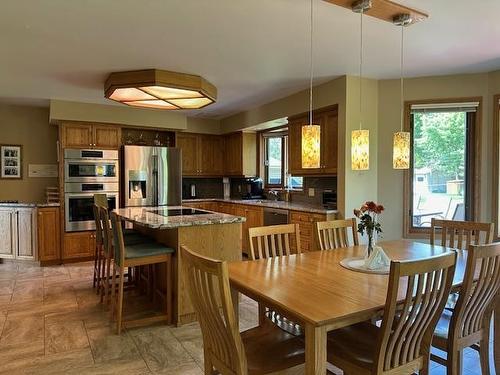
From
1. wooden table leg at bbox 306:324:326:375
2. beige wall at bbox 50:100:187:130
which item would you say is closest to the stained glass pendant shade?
beige wall at bbox 50:100:187:130

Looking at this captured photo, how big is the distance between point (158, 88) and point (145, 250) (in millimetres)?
1857

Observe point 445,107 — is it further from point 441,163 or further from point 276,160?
point 276,160

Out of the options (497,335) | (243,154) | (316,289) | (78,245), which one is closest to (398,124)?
(497,335)

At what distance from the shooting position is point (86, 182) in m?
5.42

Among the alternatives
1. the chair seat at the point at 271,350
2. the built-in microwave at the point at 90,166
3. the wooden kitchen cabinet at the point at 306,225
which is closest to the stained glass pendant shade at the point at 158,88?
the built-in microwave at the point at 90,166

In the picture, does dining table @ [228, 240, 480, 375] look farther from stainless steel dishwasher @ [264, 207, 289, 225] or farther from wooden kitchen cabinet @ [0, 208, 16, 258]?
wooden kitchen cabinet @ [0, 208, 16, 258]

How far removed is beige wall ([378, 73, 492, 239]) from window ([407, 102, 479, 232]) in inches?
4.4

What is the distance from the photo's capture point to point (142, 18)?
2.66m

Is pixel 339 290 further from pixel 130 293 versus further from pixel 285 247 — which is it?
pixel 130 293

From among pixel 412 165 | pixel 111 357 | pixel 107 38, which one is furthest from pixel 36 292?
pixel 412 165

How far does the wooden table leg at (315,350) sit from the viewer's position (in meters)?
1.38

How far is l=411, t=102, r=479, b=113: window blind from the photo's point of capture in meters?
4.03

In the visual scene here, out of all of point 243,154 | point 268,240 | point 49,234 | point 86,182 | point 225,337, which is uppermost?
point 243,154

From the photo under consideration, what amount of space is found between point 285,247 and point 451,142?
279cm
